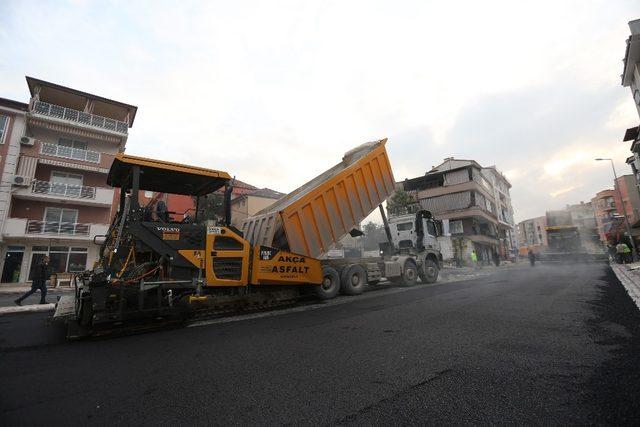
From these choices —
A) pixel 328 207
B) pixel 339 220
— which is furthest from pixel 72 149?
pixel 339 220

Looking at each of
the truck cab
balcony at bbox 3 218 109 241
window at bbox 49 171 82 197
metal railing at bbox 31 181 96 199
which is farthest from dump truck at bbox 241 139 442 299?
window at bbox 49 171 82 197

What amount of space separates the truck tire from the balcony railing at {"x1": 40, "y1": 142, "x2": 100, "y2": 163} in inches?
866

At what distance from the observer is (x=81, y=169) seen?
68.8 ft

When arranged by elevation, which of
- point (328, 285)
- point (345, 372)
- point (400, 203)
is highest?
point (400, 203)

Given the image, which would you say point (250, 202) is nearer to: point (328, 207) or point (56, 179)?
point (56, 179)

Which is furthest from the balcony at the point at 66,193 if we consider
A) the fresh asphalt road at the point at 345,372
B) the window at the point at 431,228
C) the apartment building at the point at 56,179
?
the window at the point at 431,228

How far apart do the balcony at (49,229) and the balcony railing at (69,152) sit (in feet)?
14.9

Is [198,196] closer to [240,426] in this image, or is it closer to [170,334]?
[170,334]

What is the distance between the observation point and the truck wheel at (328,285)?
27.0 feet

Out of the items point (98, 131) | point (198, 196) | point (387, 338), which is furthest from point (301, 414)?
point (98, 131)

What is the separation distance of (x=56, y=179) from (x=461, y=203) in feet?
118

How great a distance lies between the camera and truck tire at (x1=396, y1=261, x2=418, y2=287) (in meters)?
11.3

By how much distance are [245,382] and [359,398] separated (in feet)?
3.74

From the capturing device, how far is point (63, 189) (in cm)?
2009
